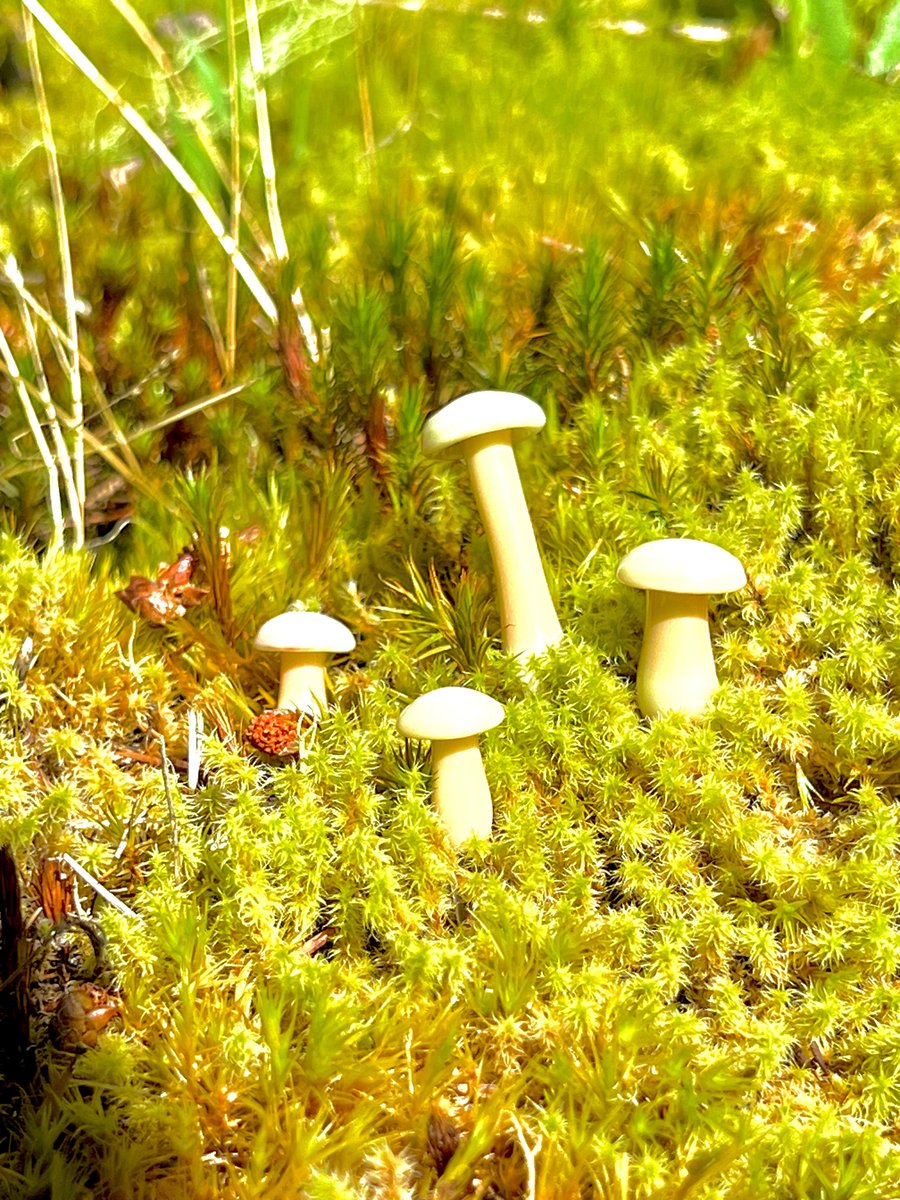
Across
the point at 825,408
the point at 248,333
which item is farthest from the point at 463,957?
the point at 248,333

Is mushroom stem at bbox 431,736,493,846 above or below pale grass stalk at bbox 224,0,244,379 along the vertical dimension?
below

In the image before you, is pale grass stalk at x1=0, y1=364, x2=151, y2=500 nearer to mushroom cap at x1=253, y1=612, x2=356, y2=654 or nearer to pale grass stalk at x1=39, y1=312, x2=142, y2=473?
pale grass stalk at x1=39, y1=312, x2=142, y2=473

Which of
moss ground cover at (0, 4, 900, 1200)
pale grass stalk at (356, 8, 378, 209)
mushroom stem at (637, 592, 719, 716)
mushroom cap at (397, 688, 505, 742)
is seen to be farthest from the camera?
pale grass stalk at (356, 8, 378, 209)

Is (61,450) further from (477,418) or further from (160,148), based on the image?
(477,418)

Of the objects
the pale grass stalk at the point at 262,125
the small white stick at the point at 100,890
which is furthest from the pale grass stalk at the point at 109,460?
the small white stick at the point at 100,890

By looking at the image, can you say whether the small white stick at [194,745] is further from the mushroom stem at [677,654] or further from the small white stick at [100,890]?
the mushroom stem at [677,654]

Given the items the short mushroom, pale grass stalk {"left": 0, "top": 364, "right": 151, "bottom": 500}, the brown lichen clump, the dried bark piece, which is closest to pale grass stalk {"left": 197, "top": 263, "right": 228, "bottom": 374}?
pale grass stalk {"left": 0, "top": 364, "right": 151, "bottom": 500}

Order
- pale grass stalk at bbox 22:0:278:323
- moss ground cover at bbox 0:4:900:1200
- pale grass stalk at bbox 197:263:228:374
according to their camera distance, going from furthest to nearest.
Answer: pale grass stalk at bbox 197:263:228:374 → pale grass stalk at bbox 22:0:278:323 → moss ground cover at bbox 0:4:900:1200
